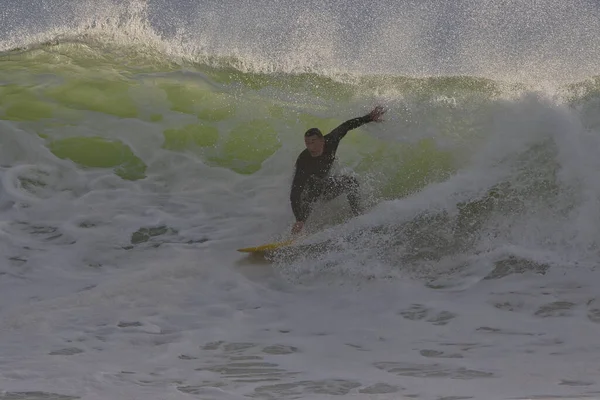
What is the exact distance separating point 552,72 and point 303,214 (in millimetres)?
4506

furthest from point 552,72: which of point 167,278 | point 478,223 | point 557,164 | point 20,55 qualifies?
point 20,55

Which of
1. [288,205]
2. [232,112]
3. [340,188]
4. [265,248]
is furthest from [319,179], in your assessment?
[232,112]

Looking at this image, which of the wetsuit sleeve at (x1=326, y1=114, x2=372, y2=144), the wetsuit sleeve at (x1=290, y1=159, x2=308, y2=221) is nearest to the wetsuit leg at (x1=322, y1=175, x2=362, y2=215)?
the wetsuit sleeve at (x1=290, y1=159, x2=308, y2=221)

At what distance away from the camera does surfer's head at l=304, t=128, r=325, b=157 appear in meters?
7.04

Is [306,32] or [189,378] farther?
[306,32]

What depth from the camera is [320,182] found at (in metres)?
7.18

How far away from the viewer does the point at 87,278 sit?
628 cm

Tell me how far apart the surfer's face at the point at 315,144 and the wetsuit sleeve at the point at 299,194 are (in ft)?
0.54

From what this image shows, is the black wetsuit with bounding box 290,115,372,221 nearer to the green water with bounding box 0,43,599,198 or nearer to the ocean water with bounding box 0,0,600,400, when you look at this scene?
the ocean water with bounding box 0,0,600,400

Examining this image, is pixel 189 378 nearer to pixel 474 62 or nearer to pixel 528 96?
pixel 528 96

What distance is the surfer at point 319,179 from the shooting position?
7.11 m

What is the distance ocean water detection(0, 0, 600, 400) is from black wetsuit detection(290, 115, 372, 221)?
149mm

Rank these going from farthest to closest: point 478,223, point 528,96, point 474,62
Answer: point 474,62
point 528,96
point 478,223

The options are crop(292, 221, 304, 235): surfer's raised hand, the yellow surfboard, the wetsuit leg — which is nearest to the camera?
the yellow surfboard
